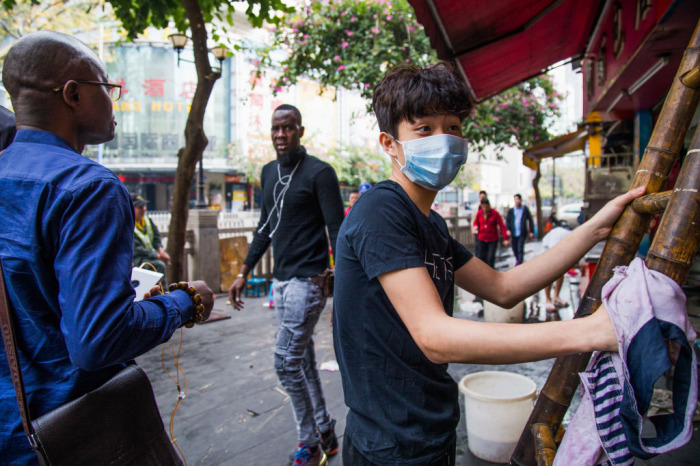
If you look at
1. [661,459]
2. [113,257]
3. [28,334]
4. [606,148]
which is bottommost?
[661,459]

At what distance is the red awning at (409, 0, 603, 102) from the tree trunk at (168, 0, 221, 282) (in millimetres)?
2867

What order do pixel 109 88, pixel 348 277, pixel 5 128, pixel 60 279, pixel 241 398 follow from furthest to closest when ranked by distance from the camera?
pixel 241 398, pixel 5 128, pixel 109 88, pixel 348 277, pixel 60 279

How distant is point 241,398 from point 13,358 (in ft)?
10.4

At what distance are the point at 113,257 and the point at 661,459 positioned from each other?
10.5ft

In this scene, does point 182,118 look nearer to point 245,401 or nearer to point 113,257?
point 245,401

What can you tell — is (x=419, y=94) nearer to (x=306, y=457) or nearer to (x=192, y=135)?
(x=306, y=457)

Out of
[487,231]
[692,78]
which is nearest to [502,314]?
[487,231]

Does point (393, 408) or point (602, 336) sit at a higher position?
point (602, 336)

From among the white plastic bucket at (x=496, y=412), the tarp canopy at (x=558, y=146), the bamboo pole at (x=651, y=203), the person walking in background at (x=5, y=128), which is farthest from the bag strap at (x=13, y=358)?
the tarp canopy at (x=558, y=146)

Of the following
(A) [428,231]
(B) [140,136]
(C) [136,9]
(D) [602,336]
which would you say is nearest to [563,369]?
(D) [602,336]

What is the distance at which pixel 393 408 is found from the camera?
1396 millimetres

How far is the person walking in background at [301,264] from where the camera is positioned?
2.93 metres

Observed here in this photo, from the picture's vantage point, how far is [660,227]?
125 cm

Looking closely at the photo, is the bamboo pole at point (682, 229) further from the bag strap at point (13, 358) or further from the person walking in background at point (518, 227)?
the person walking in background at point (518, 227)
